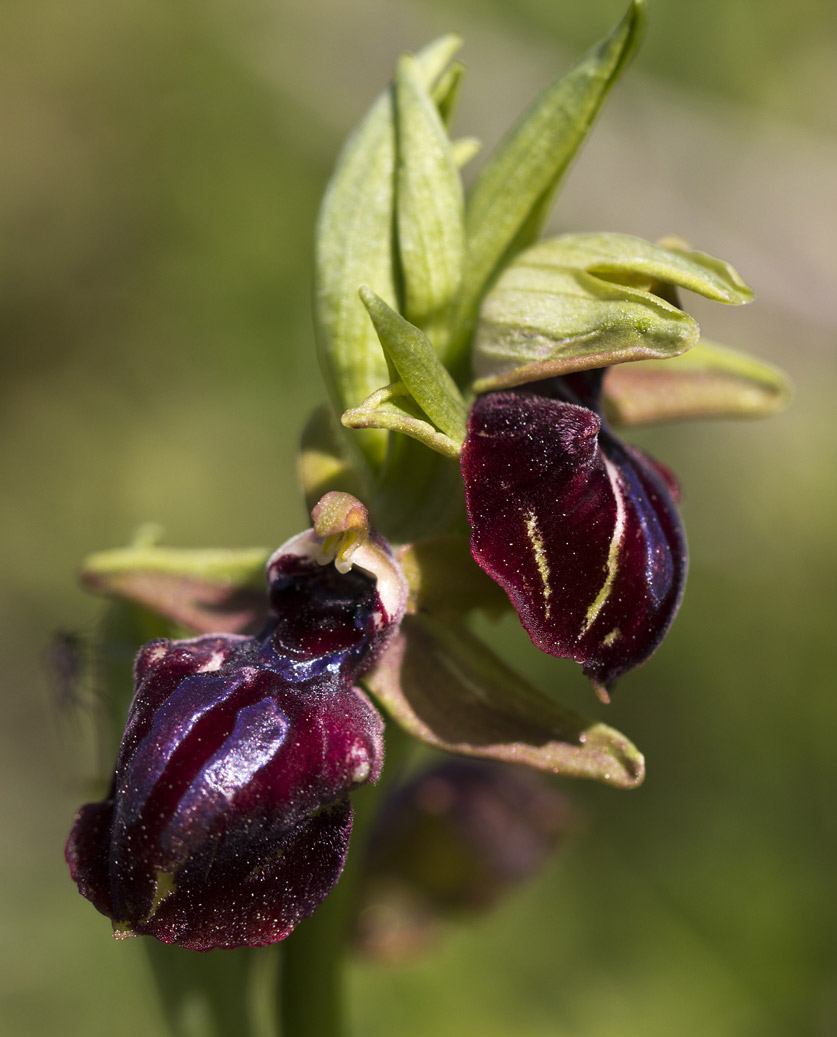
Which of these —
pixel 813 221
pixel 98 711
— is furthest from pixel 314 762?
pixel 813 221

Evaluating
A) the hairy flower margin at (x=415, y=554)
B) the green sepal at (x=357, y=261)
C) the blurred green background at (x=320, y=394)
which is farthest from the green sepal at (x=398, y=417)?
the blurred green background at (x=320, y=394)

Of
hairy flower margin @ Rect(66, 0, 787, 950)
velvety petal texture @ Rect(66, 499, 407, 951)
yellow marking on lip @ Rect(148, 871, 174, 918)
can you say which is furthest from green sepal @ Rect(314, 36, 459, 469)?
yellow marking on lip @ Rect(148, 871, 174, 918)


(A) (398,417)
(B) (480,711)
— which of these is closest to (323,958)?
(B) (480,711)

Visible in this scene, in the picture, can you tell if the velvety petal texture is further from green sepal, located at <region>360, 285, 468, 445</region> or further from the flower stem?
the flower stem

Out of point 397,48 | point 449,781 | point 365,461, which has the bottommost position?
point 449,781

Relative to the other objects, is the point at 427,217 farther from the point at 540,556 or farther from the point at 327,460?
the point at 540,556

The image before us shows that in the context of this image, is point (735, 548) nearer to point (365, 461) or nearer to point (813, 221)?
point (813, 221)
